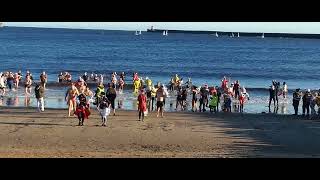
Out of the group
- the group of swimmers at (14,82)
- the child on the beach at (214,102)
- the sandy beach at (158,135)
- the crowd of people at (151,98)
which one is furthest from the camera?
the group of swimmers at (14,82)

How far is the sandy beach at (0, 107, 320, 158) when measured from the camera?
13.0 m

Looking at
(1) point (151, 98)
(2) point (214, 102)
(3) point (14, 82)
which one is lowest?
(2) point (214, 102)

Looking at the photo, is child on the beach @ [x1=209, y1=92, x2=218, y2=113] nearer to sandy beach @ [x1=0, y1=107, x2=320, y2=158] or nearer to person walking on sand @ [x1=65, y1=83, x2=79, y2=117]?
sandy beach @ [x1=0, y1=107, x2=320, y2=158]

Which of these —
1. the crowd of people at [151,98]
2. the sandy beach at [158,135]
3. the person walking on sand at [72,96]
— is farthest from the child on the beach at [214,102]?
the person walking on sand at [72,96]

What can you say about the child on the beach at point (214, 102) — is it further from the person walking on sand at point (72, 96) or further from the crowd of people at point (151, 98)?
the person walking on sand at point (72, 96)

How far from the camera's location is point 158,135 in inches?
613

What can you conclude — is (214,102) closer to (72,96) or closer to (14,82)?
(72,96)

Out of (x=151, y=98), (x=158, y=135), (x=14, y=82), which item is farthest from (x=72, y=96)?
(x=14, y=82)

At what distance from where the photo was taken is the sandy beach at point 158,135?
13.0 m

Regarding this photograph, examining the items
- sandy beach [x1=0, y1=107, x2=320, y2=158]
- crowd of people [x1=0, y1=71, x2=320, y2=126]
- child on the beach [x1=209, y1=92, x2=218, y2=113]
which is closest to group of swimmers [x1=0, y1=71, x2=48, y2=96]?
crowd of people [x1=0, y1=71, x2=320, y2=126]

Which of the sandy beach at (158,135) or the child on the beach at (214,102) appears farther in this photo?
the child on the beach at (214,102)

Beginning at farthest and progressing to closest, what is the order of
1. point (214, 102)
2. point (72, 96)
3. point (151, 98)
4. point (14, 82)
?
point (14, 82), point (151, 98), point (214, 102), point (72, 96)
